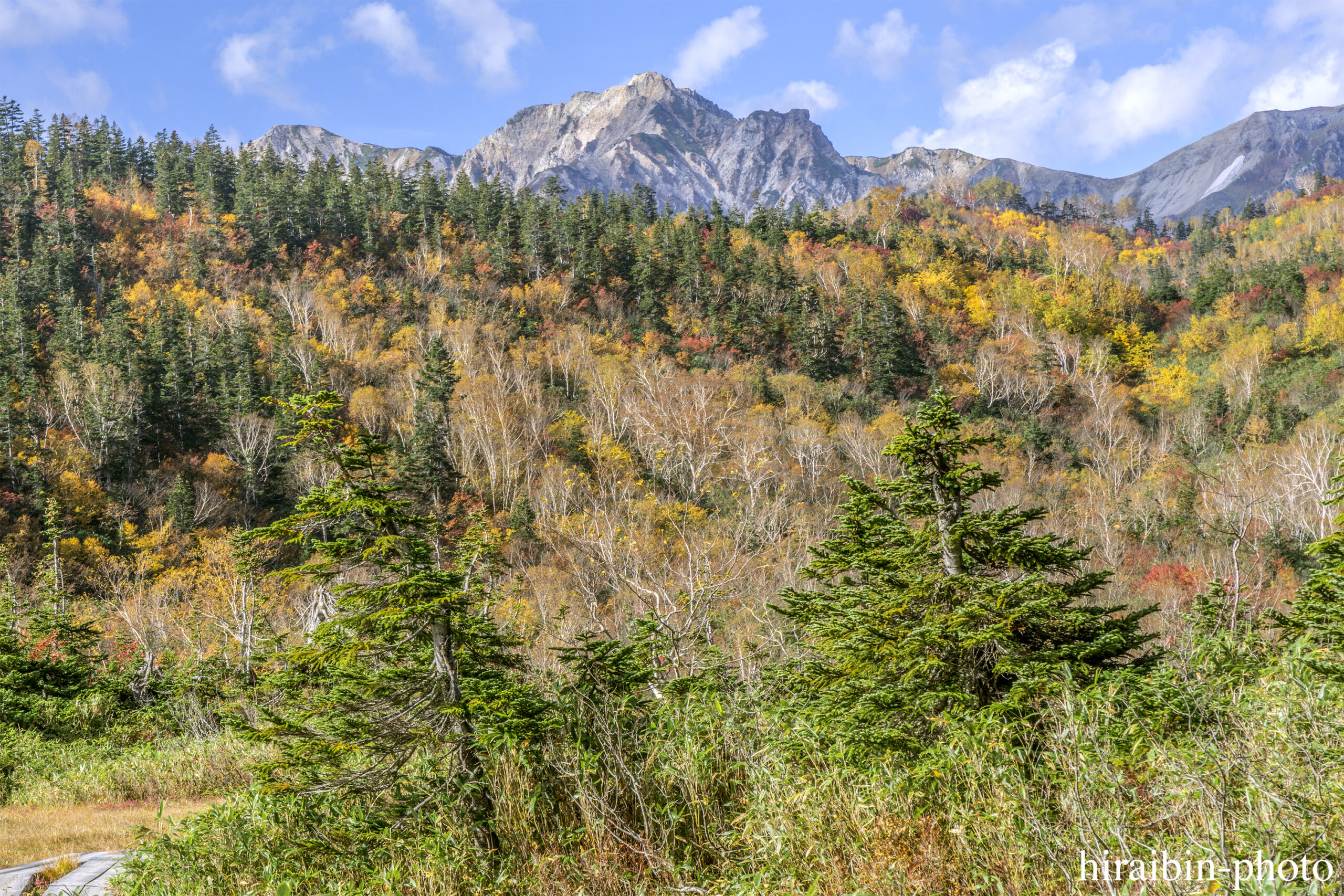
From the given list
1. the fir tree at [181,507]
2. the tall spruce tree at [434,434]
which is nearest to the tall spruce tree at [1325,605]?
the tall spruce tree at [434,434]

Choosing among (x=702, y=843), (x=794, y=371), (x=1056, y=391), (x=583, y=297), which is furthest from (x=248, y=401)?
(x=1056, y=391)

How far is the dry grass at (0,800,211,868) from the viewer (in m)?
6.00

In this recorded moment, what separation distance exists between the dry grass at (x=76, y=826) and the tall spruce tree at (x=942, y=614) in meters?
5.40

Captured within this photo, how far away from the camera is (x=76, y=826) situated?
695 cm

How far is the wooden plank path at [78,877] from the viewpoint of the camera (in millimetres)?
4461

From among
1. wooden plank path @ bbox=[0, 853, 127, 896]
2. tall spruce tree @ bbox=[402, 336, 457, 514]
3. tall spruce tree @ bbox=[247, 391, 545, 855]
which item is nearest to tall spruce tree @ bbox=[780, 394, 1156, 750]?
tall spruce tree @ bbox=[247, 391, 545, 855]

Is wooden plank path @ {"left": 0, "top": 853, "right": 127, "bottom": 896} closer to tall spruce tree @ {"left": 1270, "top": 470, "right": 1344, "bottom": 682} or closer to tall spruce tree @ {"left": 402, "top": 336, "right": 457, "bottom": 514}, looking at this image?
tall spruce tree @ {"left": 1270, "top": 470, "right": 1344, "bottom": 682}

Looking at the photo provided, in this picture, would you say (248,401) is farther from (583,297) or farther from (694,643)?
(694,643)

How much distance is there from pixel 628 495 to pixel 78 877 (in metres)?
30.5

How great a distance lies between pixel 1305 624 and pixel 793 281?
59707 mm

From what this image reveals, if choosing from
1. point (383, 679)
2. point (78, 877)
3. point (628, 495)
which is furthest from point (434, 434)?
point (383, 679)

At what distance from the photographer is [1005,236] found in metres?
85.4

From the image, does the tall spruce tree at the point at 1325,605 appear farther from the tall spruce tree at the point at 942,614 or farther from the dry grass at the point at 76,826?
the dry grass at the point at 76,826

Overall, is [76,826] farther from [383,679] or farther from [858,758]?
[858,758]
